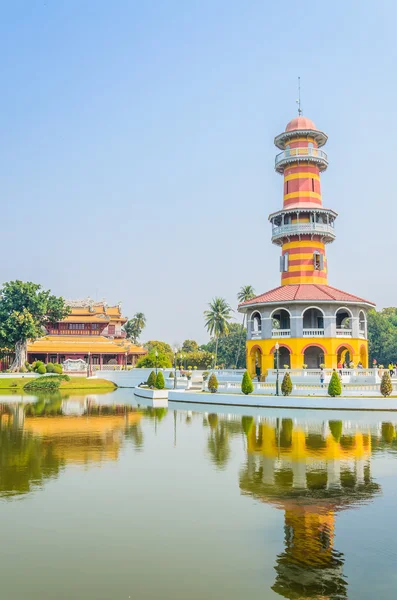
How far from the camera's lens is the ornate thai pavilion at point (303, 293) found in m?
46.8

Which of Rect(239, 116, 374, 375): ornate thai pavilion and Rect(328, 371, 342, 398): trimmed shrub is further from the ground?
Rect(239, 116, 374, 375): ornate thai pavilion

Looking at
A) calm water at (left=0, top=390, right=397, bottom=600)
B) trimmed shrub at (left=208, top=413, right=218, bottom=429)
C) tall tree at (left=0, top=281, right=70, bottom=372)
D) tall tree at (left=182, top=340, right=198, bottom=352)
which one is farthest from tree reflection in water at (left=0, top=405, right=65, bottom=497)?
tall tree at (left=182, top=340, right=198, bottom=352)

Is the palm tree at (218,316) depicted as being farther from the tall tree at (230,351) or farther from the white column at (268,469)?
the white column at (268,469)

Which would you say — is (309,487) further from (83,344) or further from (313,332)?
(83,344)

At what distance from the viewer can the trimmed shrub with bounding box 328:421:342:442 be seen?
77.7ft

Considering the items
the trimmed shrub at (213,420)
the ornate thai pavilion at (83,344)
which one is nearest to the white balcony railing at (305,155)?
the trimmed shrub at (213,420)

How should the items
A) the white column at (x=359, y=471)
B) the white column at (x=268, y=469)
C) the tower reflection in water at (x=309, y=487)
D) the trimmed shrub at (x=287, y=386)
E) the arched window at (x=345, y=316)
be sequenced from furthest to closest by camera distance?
the arched window at (x=345, y=316), the trimmed shrub at (x=287, y=386), the white column at (x=268, y=469), the white column at (x=359, y=471), the tower reflection in water at (x=309, y=487)

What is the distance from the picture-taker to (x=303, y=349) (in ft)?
153

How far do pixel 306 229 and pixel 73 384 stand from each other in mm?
33129

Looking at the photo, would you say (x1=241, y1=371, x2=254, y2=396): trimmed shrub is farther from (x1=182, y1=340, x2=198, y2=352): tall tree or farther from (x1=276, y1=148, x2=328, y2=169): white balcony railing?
(x1=182, y1=340, x2=198, y2=352): tall tree

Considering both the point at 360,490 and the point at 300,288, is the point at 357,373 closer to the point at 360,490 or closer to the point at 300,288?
the point at 300,288

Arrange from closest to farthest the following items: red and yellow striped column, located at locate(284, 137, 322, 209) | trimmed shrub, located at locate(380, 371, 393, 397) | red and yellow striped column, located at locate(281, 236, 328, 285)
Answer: trimmed shrub, located at locate(380, 371, 393, 397)
red and yellow striped column, located at locate(281, 236, 328, 285)
red and yellow striped column, located at locate(284, 137, 322, 209)

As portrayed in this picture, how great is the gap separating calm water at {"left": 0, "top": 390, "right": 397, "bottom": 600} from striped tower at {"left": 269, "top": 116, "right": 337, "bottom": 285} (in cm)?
2813

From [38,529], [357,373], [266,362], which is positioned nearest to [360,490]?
[38,529]
